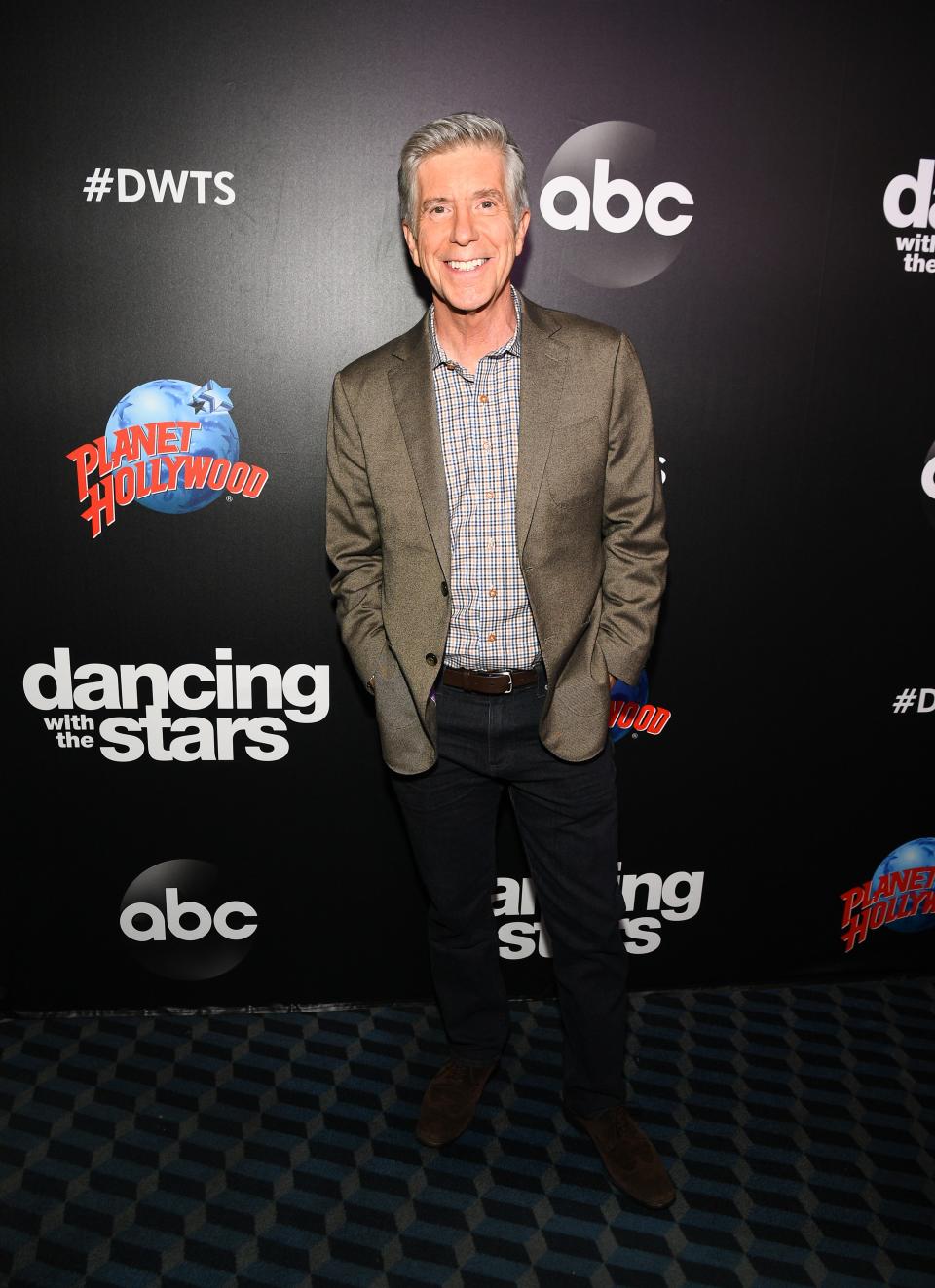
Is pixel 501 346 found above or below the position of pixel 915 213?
below

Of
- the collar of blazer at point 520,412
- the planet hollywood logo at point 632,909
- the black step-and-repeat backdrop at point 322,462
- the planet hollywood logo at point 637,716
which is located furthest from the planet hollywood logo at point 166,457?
the planet hollywood logo at point 632,909

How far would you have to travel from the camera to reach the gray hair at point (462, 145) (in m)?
1.84

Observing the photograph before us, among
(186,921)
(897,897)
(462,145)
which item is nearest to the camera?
(462,145)

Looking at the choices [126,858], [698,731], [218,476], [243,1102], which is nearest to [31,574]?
[218,476]

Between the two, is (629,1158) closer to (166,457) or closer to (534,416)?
(534,416)

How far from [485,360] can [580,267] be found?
16.8 inches

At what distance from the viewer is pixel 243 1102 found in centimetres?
241

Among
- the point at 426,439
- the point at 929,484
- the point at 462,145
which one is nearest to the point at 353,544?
the point at 426,439

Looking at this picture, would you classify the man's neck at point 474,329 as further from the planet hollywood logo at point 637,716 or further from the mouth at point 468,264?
the planet hollywood logo at point 637,716

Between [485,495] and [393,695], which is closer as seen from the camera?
[485,495]

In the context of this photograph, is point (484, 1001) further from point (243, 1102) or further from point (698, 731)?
point (698, 731)

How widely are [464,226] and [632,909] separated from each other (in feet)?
5.71

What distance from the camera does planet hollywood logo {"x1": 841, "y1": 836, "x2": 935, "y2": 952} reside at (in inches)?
109

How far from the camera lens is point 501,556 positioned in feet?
6.51
